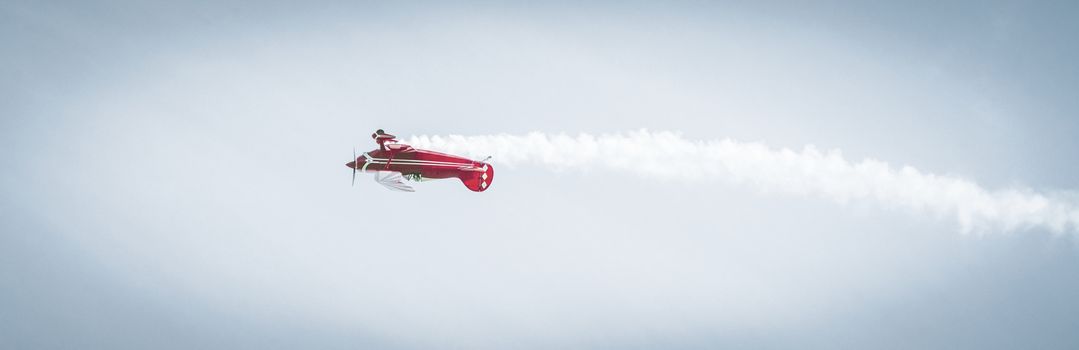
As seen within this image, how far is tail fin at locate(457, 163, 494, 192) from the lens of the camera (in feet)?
211

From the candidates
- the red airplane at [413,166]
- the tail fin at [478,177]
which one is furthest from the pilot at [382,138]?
the tail fin at [478,177]

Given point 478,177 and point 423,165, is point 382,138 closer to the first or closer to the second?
point 423,165

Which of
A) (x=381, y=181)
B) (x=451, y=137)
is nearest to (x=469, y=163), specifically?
(x=451, y=137)

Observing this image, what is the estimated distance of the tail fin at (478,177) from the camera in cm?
6438

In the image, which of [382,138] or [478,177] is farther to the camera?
[478,177]

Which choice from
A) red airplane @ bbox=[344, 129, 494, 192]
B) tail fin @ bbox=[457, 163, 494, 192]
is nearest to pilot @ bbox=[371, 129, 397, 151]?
red airplane @ bbox=[344, 129, 494, 192]

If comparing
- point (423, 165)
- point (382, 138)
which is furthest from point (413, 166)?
point (382, 138)

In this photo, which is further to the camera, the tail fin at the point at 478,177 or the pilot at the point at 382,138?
the tail fin at the point at 478,177

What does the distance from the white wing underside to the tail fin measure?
4.62 metres

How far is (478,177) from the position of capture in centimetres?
6444

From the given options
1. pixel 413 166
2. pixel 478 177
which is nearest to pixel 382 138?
pixel 413 166

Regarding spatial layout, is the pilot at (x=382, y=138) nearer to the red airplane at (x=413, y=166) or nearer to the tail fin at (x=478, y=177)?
the red airplane at (x=413, y=166)

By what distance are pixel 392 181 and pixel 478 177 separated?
6.48 metres

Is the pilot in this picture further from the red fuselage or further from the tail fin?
the tail fin
